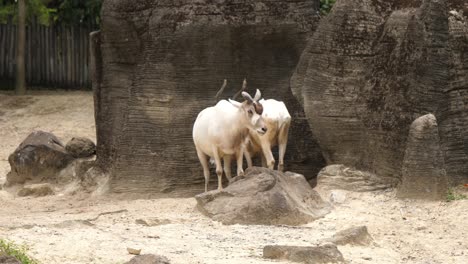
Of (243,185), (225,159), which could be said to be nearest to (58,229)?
(243,185)

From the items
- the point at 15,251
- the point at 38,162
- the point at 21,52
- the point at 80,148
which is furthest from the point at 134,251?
the point at 21,52

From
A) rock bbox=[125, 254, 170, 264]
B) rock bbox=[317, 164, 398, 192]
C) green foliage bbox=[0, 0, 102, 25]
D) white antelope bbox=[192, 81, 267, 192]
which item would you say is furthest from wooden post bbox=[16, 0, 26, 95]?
rock bbox=[125, 254, 170, 264]

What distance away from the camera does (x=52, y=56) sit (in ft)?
87.0

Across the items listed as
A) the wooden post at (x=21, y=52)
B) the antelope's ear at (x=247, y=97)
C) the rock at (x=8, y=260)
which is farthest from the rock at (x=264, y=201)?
the wooden post at (x=21, y=52)

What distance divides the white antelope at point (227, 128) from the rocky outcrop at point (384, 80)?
107 centimetres

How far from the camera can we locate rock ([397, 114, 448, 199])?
12.7 m

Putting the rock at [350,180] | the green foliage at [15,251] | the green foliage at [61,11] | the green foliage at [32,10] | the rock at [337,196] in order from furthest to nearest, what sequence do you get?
the green foliage at [61,11], the green foliage at [32,10], the rock at [350,180], the rock at [337,196], the green foliage at [15,251]

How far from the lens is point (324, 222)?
12281 millimetres

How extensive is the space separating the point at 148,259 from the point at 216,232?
2.31 meters

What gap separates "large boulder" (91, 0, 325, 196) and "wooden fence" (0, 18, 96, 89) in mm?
10892

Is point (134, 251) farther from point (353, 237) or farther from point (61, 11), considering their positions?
point (61, 11)

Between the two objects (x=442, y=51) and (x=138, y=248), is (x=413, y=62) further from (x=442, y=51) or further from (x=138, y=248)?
(x=138, y=248)

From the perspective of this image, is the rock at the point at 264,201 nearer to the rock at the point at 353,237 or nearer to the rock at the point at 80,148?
the rock at the point at 353,237

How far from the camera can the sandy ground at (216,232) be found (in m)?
10.5
